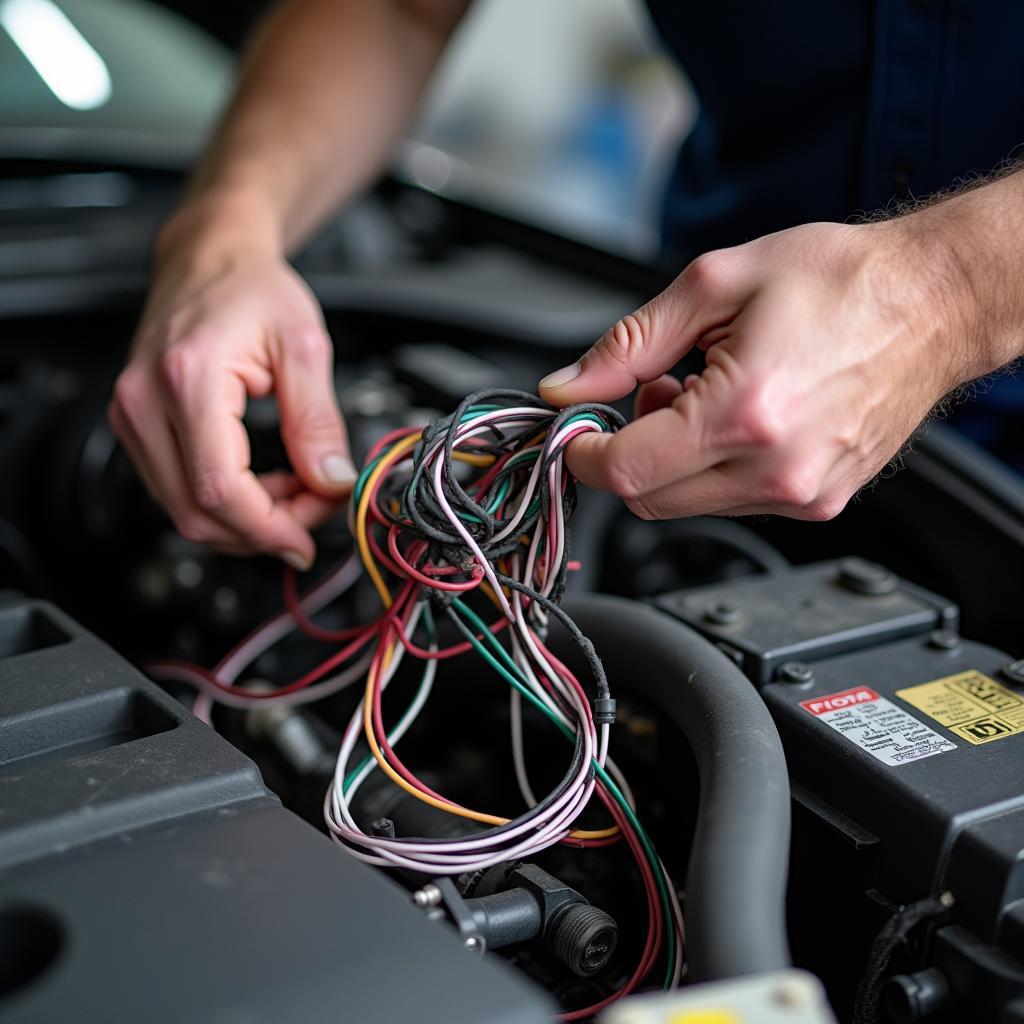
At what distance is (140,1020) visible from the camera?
0.40 metres

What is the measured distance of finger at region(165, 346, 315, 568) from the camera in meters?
0.80

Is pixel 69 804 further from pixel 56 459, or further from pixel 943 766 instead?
pixel 56 459

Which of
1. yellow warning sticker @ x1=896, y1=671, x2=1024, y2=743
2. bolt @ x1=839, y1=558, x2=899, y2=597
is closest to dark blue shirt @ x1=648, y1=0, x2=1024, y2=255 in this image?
bolt @ x1=839, y1=558, x2=899, y2=597

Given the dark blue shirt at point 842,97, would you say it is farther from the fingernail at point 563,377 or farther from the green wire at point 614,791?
the green wire at point 614,791

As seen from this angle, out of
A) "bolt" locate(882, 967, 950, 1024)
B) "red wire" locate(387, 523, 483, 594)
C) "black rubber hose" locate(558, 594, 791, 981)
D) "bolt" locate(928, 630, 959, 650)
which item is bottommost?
"bolt" locate(882, 967, 950, 1024)

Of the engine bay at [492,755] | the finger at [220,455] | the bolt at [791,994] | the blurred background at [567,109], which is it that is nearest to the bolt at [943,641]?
the engine bay at [492,755]

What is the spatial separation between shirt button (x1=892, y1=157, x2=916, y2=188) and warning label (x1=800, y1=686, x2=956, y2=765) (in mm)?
602

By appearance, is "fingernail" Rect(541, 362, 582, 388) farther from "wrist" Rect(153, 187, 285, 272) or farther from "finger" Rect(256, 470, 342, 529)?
"wrist" Rect(153, 187, 285, 272)

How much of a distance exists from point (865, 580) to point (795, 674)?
13 centimetres

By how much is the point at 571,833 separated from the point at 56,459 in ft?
2.29

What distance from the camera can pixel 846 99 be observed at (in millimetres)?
1104

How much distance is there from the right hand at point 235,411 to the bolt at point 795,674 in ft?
1.09

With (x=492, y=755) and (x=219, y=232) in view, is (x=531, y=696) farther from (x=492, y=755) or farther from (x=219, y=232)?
(x=219, y=232)

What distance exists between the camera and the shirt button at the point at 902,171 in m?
1.07
